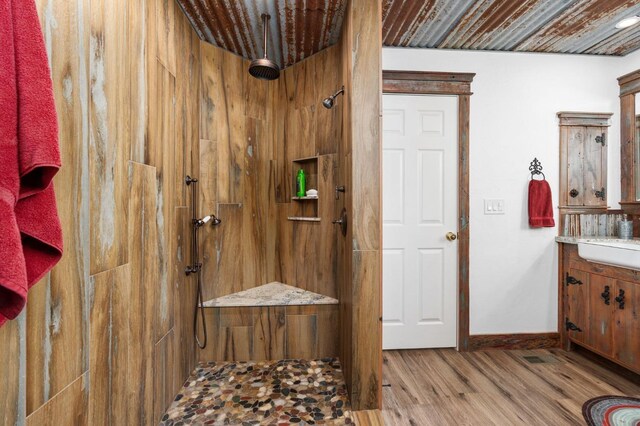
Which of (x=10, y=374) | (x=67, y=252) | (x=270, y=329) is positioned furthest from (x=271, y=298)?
(x=10, y=374)

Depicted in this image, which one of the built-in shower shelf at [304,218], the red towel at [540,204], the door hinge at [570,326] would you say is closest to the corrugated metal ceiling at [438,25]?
the red towel at [540,204]

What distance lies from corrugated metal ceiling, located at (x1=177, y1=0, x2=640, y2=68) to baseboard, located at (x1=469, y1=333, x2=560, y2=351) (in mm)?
2493

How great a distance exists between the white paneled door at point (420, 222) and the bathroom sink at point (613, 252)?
3.06 feet

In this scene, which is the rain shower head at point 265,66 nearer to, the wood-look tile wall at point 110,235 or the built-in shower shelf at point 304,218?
the wood-look tile wall at point 110,235

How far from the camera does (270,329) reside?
232cm

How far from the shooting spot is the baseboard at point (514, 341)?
2.58m

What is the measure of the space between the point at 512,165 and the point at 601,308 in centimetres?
127

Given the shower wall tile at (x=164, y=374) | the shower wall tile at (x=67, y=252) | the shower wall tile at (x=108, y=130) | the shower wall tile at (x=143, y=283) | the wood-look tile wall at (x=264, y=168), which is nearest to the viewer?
the shower wall tile at (x=67, y=252)

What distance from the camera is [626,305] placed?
2.09 metres

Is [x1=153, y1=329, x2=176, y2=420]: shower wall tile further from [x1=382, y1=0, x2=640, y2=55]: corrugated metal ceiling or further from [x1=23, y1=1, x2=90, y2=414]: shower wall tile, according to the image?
[x1=382, y1=0, x2=640, y2=55]: corrugated metal ceiling

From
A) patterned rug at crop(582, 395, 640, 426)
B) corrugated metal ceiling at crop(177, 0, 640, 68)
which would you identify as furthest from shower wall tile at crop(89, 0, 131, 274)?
patterned rug at crop(582, 395, 640, 426)

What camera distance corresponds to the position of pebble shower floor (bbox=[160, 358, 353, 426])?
1.70 m

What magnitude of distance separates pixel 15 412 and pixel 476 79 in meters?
3.29

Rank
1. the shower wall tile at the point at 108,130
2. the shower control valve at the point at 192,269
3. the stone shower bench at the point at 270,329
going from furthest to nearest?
the stone shower bench at the point at 270,329 → the shower control valve at the point at 192,269 → the shower wall tile at the point at 108,130
